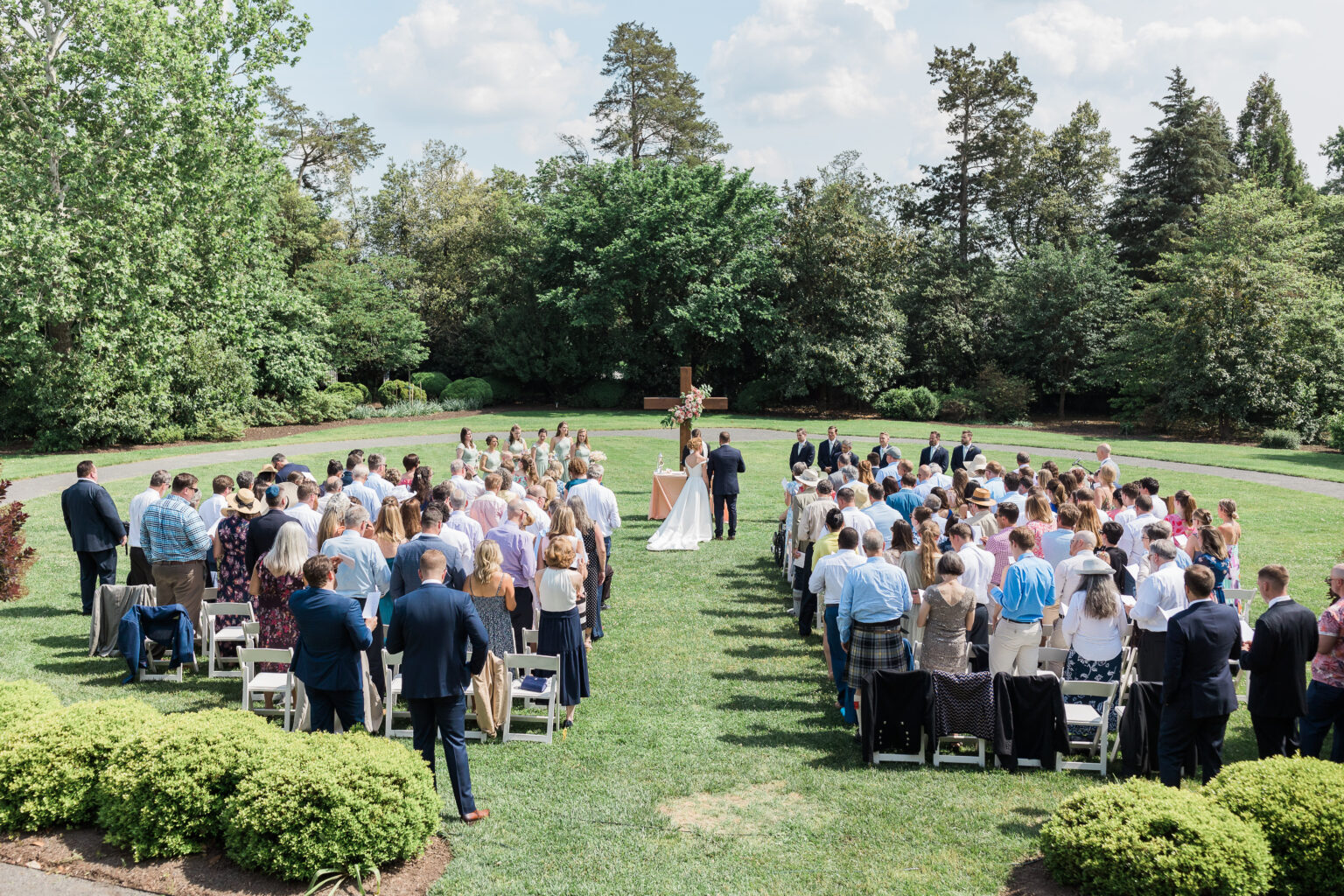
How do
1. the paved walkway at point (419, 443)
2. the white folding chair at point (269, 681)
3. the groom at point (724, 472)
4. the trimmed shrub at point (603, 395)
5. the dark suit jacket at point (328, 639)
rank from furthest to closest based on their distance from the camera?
the trimmed shrub at point (603, 395)
the paved walkway at point (419, 443)
the groom at point (724, 472)
the white folding chair at point (269, 681)
the dark suit jacket at point (328, 639)

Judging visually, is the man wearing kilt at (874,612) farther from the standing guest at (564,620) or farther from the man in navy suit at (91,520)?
the man in navy suit at (91,520)

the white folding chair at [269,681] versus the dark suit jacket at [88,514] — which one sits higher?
the dark suit jacket at [88,514]

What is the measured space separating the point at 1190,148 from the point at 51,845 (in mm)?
55359

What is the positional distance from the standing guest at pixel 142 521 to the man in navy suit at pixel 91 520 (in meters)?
0.91

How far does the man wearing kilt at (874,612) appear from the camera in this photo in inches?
310

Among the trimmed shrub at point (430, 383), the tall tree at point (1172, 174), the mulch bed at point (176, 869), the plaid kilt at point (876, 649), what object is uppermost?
the tall tree at point (1172, 174)

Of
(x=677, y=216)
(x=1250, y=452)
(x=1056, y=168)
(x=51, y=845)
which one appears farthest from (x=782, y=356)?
(x=51, y=845)

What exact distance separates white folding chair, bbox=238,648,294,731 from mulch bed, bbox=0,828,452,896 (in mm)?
1784

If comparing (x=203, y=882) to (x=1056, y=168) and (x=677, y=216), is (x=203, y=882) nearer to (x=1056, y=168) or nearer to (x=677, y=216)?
(x=677, y=216)

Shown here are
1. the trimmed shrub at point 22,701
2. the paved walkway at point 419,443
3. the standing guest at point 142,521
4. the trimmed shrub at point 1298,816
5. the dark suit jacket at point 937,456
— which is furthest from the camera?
the paved walkway at point 419,443

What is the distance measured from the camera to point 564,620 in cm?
834

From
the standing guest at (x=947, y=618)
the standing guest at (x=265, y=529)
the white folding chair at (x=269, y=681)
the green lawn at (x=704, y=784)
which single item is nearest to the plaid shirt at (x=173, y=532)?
the standing guest at (x=265, y=529)

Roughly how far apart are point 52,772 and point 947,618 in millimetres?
7132

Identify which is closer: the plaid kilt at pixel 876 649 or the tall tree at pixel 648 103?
the plaid kilt at pixel 876 649
